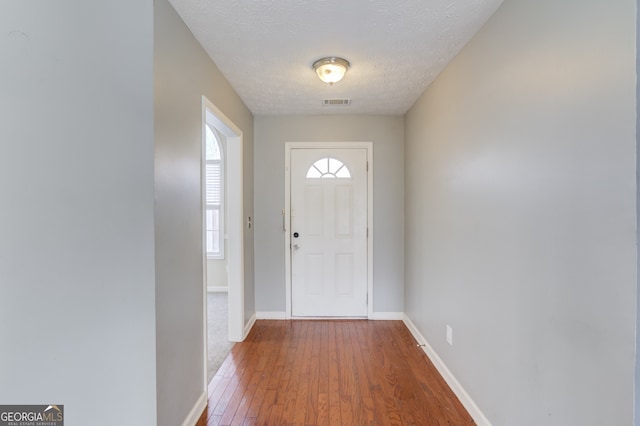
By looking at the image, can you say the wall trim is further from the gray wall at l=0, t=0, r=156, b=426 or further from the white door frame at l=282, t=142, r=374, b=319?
the gray wall at l=0, t=0, r=156, b=426

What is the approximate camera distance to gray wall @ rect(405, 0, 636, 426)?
3.00 ft

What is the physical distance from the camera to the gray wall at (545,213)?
36.0 inches

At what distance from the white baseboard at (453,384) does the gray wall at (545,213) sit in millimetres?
47

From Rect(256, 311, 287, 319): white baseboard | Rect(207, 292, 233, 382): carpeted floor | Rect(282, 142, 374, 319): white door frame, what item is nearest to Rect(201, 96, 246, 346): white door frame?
Rect(207, 292, 233, 382): carpeted floor

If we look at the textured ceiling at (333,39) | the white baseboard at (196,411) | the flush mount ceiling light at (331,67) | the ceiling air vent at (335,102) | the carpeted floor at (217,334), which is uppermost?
the ceiling air vent at (335,102)

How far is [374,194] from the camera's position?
3357 millimetres

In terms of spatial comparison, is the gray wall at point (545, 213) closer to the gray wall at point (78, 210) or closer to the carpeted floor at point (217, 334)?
the gray wall at point (78, 210)

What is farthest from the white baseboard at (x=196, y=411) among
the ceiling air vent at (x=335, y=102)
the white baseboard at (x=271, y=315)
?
the ceiling air vent at (x=335, y=102)

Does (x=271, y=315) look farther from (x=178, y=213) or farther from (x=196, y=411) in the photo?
(x=178, y=213)

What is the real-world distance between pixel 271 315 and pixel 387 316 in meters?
1.35

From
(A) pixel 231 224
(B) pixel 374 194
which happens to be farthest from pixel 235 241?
(B) pixel 374 194

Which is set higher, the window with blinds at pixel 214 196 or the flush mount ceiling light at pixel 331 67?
the flush mount ceiling light at pixel 331 67

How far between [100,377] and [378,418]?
5.05 feet

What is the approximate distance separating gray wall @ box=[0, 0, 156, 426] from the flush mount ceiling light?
3.60 feet
